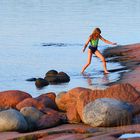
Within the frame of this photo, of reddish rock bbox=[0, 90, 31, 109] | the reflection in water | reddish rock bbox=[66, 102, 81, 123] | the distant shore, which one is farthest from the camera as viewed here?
the distant shore

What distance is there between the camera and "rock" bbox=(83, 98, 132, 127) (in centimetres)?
1398

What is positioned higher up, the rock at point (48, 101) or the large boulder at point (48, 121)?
the rock at point (48, 101)

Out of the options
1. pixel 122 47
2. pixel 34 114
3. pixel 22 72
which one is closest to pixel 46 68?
pixel 22 72

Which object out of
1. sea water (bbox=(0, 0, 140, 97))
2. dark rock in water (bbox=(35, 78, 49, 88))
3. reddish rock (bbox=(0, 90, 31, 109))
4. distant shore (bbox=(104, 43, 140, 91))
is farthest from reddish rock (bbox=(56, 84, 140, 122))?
dark rock in water (bbox=(35, 78, 49, 88))

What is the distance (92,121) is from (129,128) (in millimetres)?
989

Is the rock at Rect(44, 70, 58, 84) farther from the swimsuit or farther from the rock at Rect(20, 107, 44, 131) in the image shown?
the rock at Rect(20, 107, 44, 131)

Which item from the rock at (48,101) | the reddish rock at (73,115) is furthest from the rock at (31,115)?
the rock at (48,101)

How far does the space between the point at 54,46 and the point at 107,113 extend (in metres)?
24.8

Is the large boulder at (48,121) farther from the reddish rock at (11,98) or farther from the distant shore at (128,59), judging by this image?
the distant shore at (128,59)

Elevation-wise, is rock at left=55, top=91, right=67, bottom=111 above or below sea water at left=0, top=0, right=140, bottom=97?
below

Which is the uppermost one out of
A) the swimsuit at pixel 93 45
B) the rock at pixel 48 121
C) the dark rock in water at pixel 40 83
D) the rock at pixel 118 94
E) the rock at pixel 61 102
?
the swimsuit at pixel 93 45

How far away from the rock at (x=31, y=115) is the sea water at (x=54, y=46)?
6.95 meters

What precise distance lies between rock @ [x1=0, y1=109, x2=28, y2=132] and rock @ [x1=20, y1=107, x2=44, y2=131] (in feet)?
0.85

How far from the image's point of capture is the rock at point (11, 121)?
1410 centimetres
